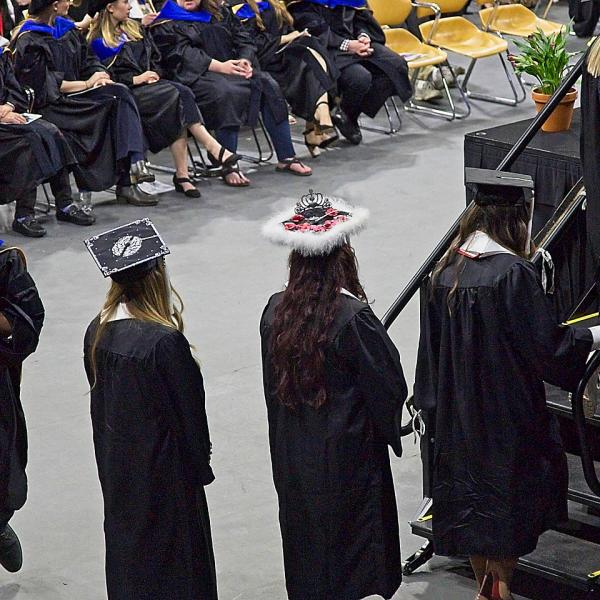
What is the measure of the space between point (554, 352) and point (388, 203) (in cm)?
475

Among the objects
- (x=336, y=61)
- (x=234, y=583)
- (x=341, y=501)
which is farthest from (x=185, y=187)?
(x=341, y=501)

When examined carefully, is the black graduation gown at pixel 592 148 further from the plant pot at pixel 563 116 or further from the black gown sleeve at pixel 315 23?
the black gown sleeve at pixel 315 23

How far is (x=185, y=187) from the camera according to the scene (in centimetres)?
858

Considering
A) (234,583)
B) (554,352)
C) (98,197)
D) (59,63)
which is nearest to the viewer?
(554,352)

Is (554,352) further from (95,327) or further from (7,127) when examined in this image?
(7,127)

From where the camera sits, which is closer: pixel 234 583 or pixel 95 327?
pixel 95 327

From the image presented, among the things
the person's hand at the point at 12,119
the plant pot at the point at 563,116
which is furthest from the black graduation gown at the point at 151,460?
the person's hand at the point at 12,119

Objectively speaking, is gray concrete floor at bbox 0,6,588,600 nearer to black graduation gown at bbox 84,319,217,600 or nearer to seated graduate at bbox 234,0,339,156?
seated graduate at bbox 234,0,339,156

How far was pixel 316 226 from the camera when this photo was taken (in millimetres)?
3555

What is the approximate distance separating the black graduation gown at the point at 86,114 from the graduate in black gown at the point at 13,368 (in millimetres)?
3948

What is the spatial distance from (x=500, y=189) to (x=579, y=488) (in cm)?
112

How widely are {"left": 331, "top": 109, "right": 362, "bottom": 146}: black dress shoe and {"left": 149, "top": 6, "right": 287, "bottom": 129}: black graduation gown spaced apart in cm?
79

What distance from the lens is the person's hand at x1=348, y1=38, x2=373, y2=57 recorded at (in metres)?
9.63

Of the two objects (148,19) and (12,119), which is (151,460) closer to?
(12,119)
